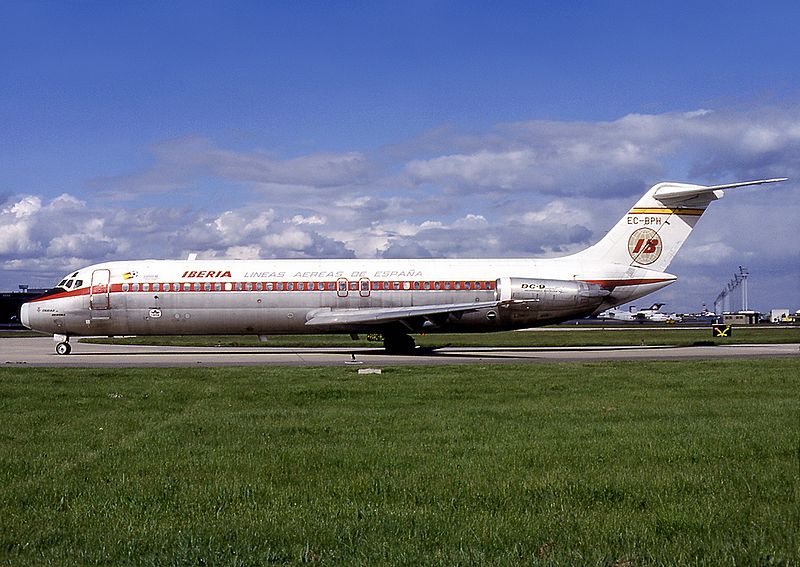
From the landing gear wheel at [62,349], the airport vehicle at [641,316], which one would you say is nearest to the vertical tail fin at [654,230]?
the landing gear wheel at [62,349]

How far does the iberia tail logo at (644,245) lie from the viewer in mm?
35375

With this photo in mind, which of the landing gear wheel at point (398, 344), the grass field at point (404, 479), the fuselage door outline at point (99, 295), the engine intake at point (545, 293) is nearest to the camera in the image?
the grass field at point (404, 479)

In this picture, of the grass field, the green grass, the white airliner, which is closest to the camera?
the grass field

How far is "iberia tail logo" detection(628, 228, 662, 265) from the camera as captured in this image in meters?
35.4

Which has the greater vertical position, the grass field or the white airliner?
the white airliner

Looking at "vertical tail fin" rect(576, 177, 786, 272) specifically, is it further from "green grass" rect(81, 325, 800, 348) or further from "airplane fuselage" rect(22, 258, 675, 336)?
"green grass" rect(81, 325, 800, 348)

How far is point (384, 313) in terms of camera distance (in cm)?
3288

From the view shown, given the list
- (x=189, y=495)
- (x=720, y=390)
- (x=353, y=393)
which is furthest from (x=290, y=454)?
(x=720, y=390)

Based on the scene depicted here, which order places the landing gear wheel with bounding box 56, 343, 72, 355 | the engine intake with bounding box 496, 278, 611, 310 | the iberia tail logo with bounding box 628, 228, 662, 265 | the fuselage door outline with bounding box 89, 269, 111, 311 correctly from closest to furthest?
1. the engine intake with bounding box 496, 278, 611, 310
2. the fuselage door outline with bounding box 89, 269, 111, 311
3. the landing gear wheel with bounding box 56, 343, 72, 355
4. the iberia tail logo with bounding box 628, 228, 662, 265

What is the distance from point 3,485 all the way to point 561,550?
604cm

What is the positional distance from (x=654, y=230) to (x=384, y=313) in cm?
1258

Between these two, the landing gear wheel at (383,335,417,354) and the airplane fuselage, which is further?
the landing gear wheel at (383,335,417,354)

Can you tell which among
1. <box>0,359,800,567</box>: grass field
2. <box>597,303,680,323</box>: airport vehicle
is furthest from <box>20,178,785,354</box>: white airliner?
<box>597,303,680,323</box>: airport vehicle

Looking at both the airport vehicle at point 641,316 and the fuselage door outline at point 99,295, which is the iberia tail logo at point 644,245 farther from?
the airport vehicle at point 641,316
